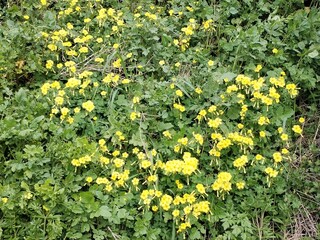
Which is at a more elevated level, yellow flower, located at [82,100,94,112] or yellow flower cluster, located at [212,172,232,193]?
yellow flower, located at [82,100,94,112]

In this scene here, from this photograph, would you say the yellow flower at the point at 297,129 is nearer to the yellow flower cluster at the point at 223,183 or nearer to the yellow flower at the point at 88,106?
the yellow flower cluster at the point at 223,183

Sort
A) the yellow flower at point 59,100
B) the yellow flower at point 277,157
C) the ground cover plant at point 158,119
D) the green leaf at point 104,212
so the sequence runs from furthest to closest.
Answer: the yellow flower at point 59,100, the yellow flower at point 277,157, the ground cover plant at point 158,119, the green leaf at point 104,212

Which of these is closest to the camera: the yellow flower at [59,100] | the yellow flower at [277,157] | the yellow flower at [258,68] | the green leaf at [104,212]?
the green leaf at [104,212]

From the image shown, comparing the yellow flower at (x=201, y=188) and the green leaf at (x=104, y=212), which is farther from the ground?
the green leaf at (x=104, y=212)

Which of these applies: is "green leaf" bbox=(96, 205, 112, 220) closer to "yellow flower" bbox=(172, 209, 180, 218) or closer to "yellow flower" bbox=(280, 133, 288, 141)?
"yellow flower" bbox=(172, 209, 180, 218)

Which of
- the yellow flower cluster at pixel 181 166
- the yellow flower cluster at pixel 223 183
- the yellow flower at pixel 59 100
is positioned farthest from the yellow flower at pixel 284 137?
the yellow flower at pixel 59 100

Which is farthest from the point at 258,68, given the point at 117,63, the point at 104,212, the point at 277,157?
the point at 104,212

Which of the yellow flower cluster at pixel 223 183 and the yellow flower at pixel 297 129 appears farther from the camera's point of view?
the yellow flower at pixel 297 129

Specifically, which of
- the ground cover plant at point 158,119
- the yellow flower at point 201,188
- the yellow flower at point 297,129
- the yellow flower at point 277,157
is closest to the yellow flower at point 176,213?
the ground cover plant at point 158,119

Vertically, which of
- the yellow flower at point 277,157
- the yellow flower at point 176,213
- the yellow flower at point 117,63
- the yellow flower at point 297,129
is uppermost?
the yellow flower at point 117,63

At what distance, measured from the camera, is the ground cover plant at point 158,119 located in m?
2.76

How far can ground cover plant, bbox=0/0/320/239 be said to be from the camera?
109 inches

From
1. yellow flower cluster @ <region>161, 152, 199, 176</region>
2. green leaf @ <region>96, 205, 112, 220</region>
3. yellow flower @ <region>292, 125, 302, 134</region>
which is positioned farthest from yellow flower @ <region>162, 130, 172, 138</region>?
yellow flower @ <region>292, 125, 302, 134</region>

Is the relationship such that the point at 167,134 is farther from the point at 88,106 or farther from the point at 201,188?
the point at 88,106
